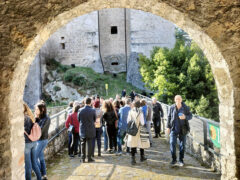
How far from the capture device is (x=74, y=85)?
2353 cm

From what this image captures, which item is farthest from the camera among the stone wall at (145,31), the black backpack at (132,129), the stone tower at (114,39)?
the stone tower at (114,39)

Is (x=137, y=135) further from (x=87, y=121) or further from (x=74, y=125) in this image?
(x=74, y=125)

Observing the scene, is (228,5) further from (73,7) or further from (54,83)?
(54,83)

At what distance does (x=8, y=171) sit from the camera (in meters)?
2.79

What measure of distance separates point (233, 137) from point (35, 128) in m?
3.19

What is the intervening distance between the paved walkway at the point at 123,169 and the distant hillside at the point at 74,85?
1564 cm

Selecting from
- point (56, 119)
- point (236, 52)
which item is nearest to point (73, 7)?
point (236, 52)

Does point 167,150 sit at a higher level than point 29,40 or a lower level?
lower

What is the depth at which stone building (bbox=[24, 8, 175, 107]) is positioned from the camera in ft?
91.5

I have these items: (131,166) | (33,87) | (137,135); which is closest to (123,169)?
(131,166)

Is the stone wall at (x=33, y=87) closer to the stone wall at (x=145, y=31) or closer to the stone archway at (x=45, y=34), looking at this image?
the stone wall at (x=145, y=31)

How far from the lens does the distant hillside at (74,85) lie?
22984mm

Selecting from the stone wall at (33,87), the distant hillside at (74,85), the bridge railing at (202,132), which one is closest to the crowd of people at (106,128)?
the bridge railing at (202,132)

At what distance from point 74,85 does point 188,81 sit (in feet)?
38.9
